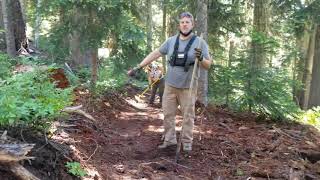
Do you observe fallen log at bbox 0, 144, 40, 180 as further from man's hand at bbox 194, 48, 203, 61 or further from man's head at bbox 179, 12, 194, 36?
man's head at bbox 179, 12, 194, 36

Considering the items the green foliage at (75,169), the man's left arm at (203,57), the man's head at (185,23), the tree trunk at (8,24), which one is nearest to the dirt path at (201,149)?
the green foliage at (75,169)

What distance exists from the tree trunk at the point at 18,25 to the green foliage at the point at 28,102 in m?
9.86

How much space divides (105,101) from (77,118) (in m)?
Answer: 3.43

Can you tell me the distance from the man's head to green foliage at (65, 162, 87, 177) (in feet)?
10.00

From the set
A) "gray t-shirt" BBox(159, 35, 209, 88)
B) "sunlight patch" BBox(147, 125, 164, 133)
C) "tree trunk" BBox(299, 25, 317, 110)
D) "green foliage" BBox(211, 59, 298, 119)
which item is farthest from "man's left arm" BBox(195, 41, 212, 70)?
"tree trunk" BBox(299, 25, 317, 110)

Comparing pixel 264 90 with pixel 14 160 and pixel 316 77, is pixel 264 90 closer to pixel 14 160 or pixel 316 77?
pixel 14 160

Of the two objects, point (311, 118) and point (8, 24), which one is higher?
point (8, 24)

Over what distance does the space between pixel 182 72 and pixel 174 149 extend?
4.42 ft

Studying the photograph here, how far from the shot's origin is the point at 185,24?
6.68 m

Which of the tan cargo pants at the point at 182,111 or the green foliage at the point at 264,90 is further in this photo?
the green foliage at the point at 264,90

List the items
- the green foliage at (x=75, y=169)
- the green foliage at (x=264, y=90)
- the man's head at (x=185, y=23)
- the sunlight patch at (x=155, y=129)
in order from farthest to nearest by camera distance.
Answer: the green foliage at (x=264, y=90) < the sunlight patch at (x=155, y=129) < the man's head at (x=185, y=23) < the green foliage at (x=75, y=169)

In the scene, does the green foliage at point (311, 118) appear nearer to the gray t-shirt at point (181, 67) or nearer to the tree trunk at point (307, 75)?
the tree trunk at point (307, 75)

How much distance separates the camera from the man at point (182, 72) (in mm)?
6695

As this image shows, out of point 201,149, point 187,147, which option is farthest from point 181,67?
point 201,149
